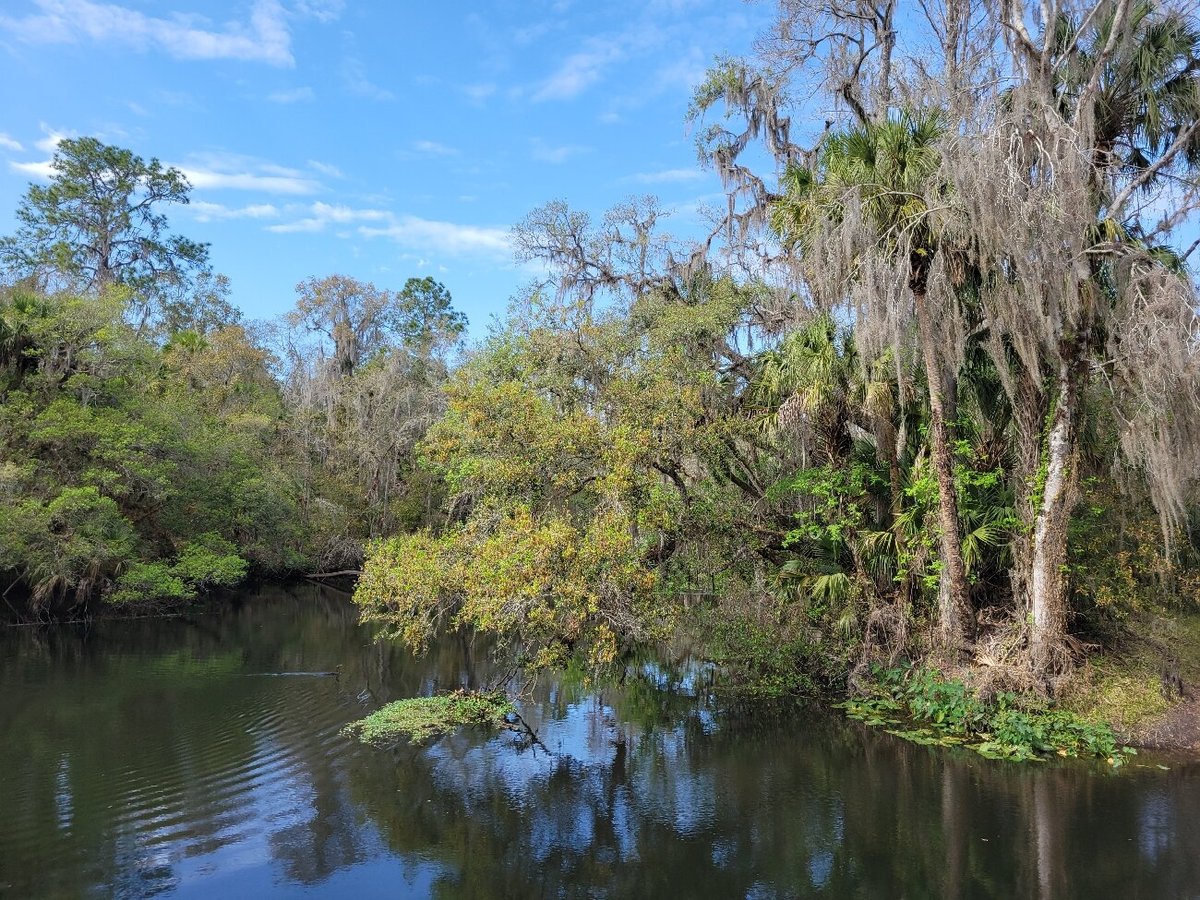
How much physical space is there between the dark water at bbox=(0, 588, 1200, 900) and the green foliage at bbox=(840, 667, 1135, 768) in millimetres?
400

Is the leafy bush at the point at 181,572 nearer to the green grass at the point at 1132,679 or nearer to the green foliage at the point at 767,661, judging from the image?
the green foliage at the point at 767,661

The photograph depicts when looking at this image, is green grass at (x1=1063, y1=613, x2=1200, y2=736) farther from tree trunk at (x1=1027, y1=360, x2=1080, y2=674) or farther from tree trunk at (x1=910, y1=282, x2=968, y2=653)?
tree trunk at (x1=910, y1=282, x2=968, y2=653)

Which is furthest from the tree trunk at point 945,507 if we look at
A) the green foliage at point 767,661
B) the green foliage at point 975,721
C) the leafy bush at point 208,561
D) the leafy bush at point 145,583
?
the leafy bush at point 208,561

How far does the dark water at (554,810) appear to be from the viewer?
697 cm

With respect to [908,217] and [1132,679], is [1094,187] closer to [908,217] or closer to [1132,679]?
[908,217]

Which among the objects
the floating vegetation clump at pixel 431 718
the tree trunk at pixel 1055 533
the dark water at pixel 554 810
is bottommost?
the dark water at pixel 554 810

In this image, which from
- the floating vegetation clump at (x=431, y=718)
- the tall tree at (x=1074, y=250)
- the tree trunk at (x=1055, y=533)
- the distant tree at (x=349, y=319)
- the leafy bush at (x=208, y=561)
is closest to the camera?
the tall tree at (x=1074, y=250)

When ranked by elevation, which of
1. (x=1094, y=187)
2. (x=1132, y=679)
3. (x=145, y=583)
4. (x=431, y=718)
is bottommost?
(x=431, y=718)

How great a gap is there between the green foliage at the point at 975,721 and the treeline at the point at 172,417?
17.3 metres

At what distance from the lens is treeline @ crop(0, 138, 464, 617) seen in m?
19.9

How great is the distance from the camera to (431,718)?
11219 mm

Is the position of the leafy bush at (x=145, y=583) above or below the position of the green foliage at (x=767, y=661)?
above

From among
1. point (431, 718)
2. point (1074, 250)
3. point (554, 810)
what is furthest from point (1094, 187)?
point (431, 718)

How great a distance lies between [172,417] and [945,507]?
20.8m
